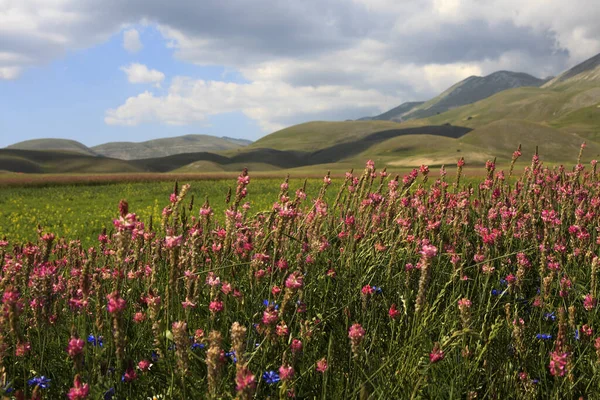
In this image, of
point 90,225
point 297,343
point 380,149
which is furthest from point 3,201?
point 380,149

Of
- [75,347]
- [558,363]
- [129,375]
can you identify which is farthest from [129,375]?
[558,363]

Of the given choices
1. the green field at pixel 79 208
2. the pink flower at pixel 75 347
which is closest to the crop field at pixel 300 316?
the pink flower at pixel 75 347

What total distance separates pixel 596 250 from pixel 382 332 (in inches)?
123

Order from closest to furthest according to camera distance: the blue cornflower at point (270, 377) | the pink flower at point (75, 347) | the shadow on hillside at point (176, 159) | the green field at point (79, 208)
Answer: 1. the pink flower at point (75, 347)
2. the blue cornflower at point (270, 377)
3. the green field at point (79, 208)
4. the shadow on hillside at point (176, 159)

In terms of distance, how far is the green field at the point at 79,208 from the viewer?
47.3ft

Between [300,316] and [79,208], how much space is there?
20400 mm

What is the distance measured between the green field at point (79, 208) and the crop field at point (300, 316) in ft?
15.5

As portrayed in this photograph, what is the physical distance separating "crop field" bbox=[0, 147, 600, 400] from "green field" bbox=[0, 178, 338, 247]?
15.5ft

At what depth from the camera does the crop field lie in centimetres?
218

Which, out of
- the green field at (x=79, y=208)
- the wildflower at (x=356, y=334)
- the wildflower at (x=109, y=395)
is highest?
the wildflower at (x=356, y=334)

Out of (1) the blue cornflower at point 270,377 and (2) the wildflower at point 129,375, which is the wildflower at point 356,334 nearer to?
(1) the blue cornflower at point 270,377

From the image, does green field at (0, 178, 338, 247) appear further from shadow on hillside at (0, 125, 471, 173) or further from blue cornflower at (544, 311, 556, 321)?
shadow on hillside at (0, 125, 471, 173)

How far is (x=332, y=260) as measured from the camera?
4.11 m

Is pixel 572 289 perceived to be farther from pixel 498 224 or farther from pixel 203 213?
pixel 203 213
